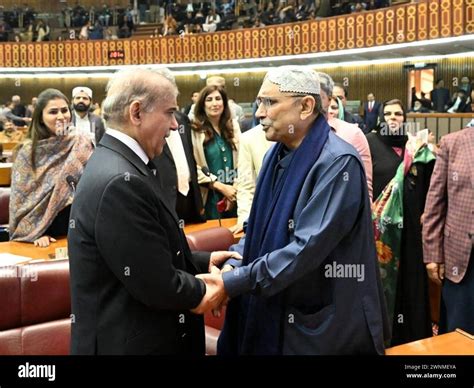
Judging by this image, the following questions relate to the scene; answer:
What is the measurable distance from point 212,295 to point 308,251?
38 centimetres

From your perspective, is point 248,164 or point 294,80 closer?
point 294,80

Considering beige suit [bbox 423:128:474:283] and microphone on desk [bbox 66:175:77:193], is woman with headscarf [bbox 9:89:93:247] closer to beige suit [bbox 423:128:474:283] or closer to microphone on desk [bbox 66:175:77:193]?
microphone on desk [bbox 66:175:77:193]

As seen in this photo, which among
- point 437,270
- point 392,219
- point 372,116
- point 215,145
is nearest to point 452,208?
point 437,270

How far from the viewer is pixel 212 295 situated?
2.24 meters

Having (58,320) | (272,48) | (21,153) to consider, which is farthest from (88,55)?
(58,320)

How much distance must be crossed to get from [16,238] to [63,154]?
2.10ft

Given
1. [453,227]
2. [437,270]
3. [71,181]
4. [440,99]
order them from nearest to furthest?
[453,227] → [437,270] → [71,181] → [440,99]

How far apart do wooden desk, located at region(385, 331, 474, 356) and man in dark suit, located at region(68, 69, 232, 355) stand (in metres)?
0.80

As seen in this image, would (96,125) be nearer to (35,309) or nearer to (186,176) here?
(186,176)

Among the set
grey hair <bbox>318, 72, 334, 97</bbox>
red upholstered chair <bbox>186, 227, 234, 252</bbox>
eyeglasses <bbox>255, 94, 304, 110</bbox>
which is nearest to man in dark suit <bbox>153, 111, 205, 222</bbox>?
red upholstered chair <bbox>186, 227, 234, 252</bbox>

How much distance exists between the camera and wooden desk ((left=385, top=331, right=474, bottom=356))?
2322 millimetres

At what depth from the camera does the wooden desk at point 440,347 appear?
91.4 inches

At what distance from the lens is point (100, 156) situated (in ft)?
6.86

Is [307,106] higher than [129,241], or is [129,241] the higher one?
[307,106]
